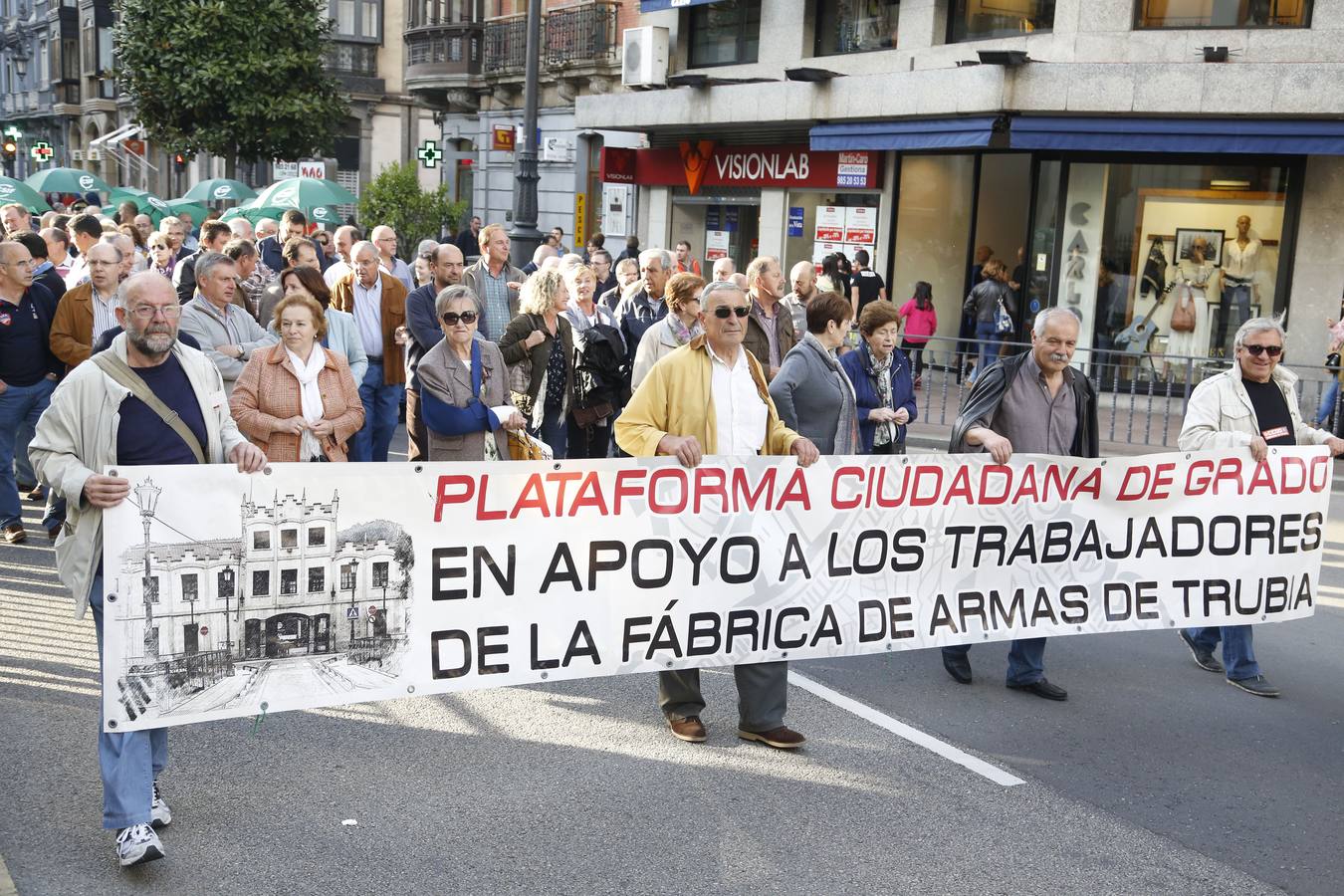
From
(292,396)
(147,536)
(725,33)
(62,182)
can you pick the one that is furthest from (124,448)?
(62,182)

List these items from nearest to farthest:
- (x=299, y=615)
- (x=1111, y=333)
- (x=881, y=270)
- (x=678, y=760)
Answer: (x=299, y=615), (x=678, y=760), (x=1111, y=333), (x=881, y=270)

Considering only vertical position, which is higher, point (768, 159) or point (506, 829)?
point (768, 159)

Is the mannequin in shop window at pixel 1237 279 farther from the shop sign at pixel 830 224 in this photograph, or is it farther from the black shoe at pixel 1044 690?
the black shoe at pixel 1044 690

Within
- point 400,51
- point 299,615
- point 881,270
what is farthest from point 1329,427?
point 400,51

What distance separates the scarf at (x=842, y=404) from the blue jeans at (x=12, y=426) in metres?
5.45

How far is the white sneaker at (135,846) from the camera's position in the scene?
4520 mm

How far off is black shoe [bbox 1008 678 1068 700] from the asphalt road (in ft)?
0.23

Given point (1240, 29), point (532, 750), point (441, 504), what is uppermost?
point (1240, 29)

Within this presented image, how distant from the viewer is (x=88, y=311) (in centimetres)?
913

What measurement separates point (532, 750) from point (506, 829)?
83 cm

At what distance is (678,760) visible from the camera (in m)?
5.77

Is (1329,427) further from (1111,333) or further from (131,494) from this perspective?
(131,494)

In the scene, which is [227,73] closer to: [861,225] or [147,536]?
[861,225]

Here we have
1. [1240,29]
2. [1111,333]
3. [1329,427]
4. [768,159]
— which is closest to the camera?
[1329,427]
